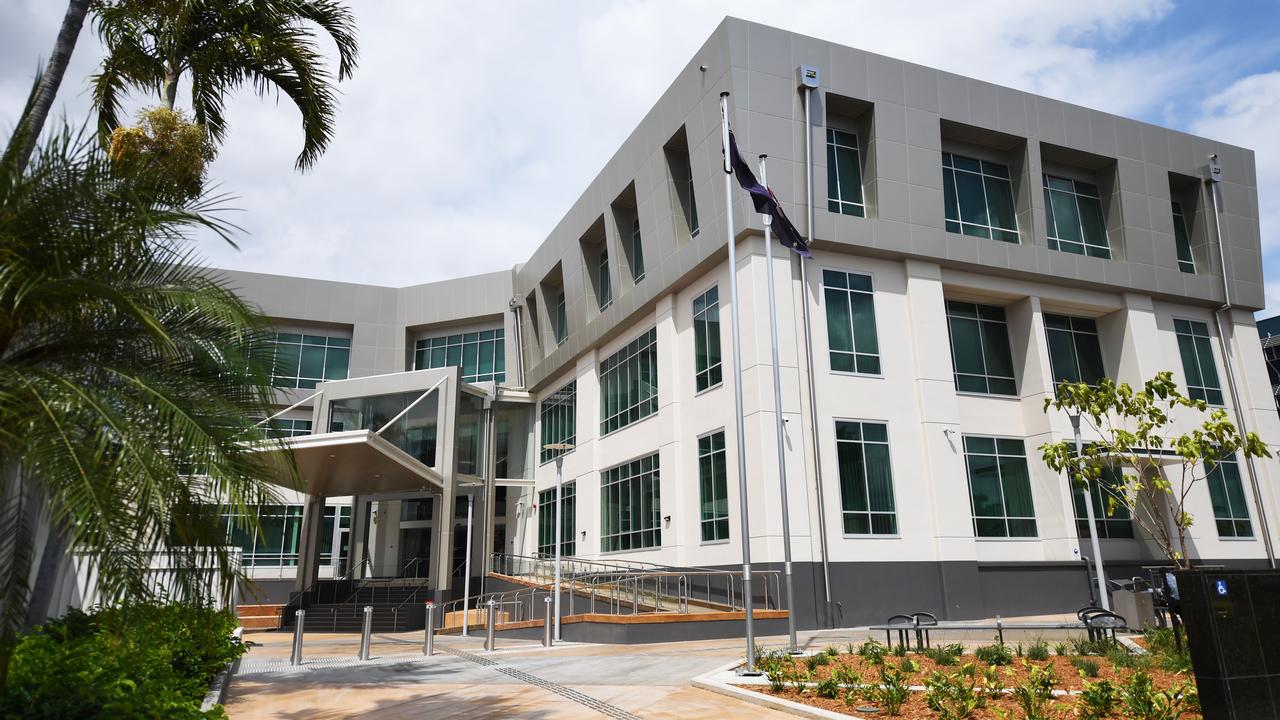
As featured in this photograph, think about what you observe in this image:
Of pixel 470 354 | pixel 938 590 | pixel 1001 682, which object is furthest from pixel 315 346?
pixel 1001 682

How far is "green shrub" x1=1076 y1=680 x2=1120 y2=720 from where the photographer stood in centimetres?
822

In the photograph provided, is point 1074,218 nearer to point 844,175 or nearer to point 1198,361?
point 1198,361

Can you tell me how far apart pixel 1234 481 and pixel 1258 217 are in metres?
9.22

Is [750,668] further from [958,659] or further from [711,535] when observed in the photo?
[711,535]

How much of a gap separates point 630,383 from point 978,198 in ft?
41.6

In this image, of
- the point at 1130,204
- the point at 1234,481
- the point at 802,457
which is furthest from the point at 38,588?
the point at 1234,481

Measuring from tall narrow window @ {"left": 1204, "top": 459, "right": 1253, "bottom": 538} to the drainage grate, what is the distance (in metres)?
22.9

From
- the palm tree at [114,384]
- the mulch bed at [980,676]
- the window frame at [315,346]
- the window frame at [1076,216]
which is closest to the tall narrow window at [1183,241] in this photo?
the window frame at [1076,216]

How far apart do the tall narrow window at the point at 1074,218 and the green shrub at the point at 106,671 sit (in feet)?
86.2

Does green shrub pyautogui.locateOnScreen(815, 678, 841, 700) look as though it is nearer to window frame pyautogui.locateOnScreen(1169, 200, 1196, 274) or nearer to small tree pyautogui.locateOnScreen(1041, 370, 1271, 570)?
small tree pyautogui.locateOnScreen(1041, 370, 1271, 570)

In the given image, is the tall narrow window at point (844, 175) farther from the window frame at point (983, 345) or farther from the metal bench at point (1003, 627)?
the metal bench at point (1003, 627)

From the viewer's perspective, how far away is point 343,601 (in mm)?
30750

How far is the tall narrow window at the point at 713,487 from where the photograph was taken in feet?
73.5

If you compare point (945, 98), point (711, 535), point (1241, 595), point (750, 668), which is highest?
point (945, 98)
